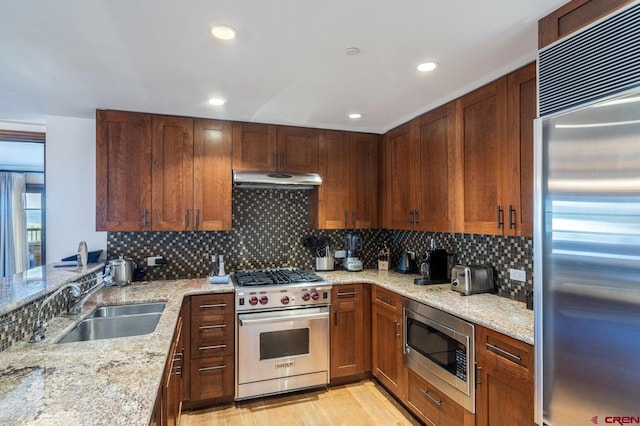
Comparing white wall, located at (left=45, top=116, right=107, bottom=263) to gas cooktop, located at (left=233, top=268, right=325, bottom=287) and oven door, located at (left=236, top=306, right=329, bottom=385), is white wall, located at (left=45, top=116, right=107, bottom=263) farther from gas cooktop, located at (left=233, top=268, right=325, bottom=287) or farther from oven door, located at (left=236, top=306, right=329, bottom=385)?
oven door, located at (left=236, top=306, right=329, bottom=385)

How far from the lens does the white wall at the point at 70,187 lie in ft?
10.5

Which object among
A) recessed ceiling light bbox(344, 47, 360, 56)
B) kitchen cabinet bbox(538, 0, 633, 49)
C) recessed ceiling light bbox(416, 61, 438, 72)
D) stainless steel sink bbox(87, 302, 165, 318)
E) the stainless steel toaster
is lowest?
stainless steel sink bbox(87, 302, 165, 318)

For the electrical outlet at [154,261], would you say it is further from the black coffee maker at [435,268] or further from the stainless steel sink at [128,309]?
the black coffee maker at [435,268]

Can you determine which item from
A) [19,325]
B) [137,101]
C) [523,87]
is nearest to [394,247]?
[523,87]

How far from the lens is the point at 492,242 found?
8.89 ft

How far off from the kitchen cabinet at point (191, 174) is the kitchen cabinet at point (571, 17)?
8.34 ft

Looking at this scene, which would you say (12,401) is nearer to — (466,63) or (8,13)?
(8,13)

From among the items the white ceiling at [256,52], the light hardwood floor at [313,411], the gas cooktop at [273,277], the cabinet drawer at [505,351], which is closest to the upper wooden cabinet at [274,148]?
the white ceiling at [256,52]

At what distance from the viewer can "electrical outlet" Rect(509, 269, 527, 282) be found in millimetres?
2396

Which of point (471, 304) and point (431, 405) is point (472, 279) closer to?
point (471, 304)

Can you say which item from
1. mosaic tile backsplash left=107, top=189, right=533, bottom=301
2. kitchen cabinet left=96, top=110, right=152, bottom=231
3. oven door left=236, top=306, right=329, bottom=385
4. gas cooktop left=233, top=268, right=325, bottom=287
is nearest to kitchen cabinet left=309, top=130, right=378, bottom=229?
mosaic tile backsplash left=107, top=189, right=533, bottom=301

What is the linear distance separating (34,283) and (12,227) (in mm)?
3473

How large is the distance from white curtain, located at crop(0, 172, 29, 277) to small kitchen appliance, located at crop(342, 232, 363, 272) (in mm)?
4271

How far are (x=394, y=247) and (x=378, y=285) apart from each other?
3.20ft
